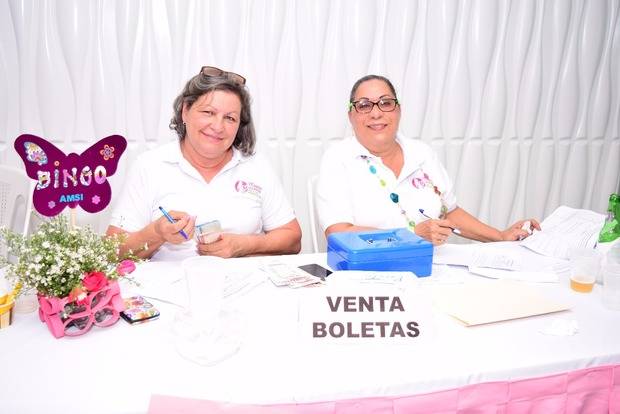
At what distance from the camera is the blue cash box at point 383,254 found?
1.41 meters

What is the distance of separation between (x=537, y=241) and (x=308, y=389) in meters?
1.33

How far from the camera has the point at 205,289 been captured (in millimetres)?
1038

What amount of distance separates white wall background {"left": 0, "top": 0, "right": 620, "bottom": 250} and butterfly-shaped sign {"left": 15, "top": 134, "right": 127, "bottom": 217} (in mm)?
1560

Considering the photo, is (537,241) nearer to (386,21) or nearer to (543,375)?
(543,375)

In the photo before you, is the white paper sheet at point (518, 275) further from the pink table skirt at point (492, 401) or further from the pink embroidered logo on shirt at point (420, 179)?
the pink embroidered logo on shirt at point (420, 179)

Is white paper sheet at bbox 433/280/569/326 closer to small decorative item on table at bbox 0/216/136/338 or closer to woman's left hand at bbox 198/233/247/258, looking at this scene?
woman's left hand at bbox 198/233/247/258

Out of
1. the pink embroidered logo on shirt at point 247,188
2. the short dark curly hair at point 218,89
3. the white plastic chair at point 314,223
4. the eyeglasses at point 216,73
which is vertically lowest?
the white plastic chair at point 314,223

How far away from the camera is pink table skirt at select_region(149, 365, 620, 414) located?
2.81ft

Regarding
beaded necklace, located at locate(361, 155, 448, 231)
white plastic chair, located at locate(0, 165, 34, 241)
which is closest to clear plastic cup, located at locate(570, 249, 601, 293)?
beaded necklace, located at locate(361, 155, 448, 231)

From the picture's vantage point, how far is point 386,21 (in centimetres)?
283

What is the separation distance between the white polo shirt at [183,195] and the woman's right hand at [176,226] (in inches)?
11.6

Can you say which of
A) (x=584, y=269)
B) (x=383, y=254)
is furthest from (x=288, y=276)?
(x=584, y=269)

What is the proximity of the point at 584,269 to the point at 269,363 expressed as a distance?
1053 millimetres

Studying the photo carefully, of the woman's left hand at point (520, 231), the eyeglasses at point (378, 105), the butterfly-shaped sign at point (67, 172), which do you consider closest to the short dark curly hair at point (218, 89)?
the eyeglasses at point (378, 105)
